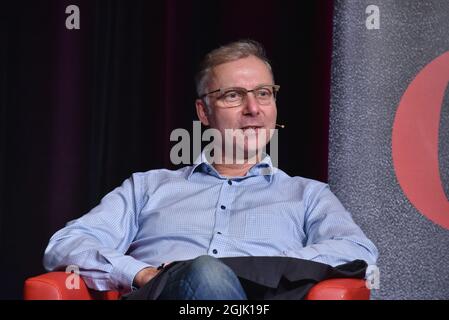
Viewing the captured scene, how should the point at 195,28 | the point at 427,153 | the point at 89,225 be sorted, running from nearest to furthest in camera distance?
the point at 89,225
the point at 427,153
the point at 195,28

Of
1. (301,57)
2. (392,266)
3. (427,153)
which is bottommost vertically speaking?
(392,266)

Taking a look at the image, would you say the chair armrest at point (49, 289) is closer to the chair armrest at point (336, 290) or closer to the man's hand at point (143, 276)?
the man's hand at point (143, 276)

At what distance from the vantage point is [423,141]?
2453 mm

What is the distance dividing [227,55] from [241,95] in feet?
0.48

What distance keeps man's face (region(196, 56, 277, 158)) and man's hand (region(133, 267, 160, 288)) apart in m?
0.58

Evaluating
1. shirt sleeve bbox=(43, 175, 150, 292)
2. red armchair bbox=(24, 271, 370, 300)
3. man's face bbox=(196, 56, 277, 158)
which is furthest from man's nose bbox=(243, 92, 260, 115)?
red armchair bbox=(24, 271, 370, 300)

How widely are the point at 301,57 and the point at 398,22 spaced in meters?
0.36

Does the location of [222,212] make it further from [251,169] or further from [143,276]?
[143,276]

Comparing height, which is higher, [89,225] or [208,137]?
[208,137]

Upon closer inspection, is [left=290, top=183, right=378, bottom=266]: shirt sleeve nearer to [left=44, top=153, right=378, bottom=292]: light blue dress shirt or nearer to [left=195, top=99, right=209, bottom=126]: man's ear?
[left=44, top=153, right=378, bottom=292]: light blue dress shirt
